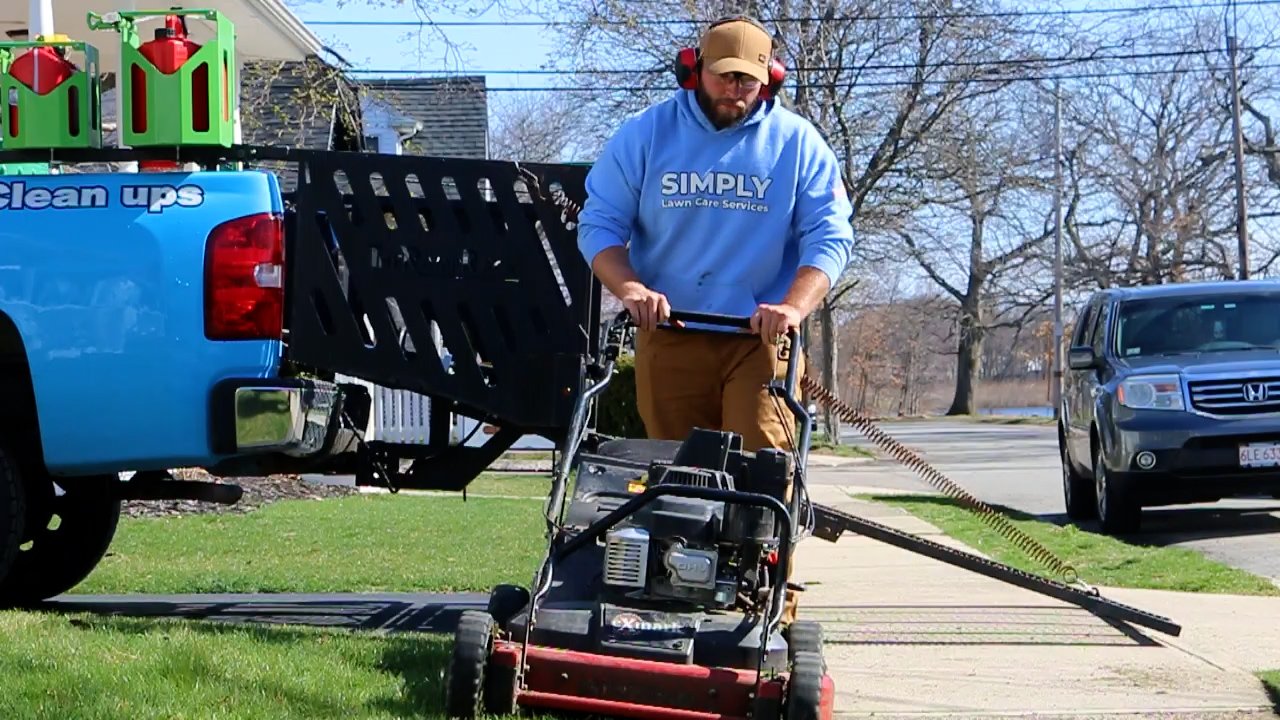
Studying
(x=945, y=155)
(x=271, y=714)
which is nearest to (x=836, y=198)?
(x=271, y=714)

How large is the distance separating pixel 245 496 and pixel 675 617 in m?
10.2

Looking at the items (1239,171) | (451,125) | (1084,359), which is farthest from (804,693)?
(1239,171)

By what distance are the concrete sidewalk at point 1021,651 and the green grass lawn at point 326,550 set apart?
1.93 metres

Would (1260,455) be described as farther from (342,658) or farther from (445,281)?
(342,658)

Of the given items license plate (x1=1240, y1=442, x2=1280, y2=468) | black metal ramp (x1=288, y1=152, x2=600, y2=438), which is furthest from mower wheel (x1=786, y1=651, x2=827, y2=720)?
license plate (x1=1240, y1=442, x2=1280, y2=468)

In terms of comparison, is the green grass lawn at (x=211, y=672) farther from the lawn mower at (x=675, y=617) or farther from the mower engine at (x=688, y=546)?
the mower engine at (x=688, y=546)

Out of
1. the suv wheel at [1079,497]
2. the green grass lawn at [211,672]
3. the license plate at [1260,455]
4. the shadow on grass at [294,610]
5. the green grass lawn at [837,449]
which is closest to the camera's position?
the green grass lawn at [211,672]

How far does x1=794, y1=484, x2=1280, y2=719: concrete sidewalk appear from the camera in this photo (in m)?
5.45

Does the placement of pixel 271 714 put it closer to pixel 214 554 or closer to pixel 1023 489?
pixel 214 554

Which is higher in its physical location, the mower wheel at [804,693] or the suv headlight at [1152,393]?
the suv headlight at [1152,393]

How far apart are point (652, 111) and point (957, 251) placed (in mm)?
32271

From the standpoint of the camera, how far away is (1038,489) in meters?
17.6

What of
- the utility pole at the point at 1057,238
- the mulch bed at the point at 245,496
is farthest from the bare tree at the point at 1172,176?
the mulch bed at the point at 245,496

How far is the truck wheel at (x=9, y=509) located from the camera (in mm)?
6617
